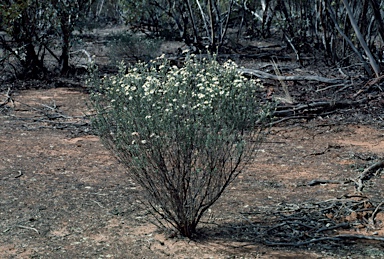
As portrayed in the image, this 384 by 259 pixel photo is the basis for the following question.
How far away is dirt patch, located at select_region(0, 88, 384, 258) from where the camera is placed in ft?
13.5

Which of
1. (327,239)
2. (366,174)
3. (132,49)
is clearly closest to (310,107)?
(366,174)

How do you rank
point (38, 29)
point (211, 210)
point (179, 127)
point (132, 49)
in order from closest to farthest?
1. point (179, 127)
2. point (211, 210)
3. point (38, 29)
4. point (132, 49)

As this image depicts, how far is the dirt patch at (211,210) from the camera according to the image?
4.12 m

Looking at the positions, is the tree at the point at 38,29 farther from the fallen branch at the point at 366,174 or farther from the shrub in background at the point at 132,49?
the fallen branch at the point at 366,174

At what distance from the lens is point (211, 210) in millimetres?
4887

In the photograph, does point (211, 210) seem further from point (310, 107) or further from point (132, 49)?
point (132, 49)

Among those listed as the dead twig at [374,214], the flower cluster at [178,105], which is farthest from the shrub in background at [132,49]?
the flower cluster at [178,105]

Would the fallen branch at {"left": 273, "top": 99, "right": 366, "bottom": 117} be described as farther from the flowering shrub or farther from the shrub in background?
the shrub in background

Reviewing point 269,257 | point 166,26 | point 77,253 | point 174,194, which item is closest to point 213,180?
point 174,194

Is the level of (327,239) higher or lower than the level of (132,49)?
lower

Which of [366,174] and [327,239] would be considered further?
[366,174]

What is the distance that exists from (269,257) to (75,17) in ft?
31.4

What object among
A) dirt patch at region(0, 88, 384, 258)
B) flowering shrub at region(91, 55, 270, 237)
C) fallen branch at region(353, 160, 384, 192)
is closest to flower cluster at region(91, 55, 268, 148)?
flowering shrub at region(91, 55, 270, 237)

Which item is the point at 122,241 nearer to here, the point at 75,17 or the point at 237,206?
the point at 237,206
